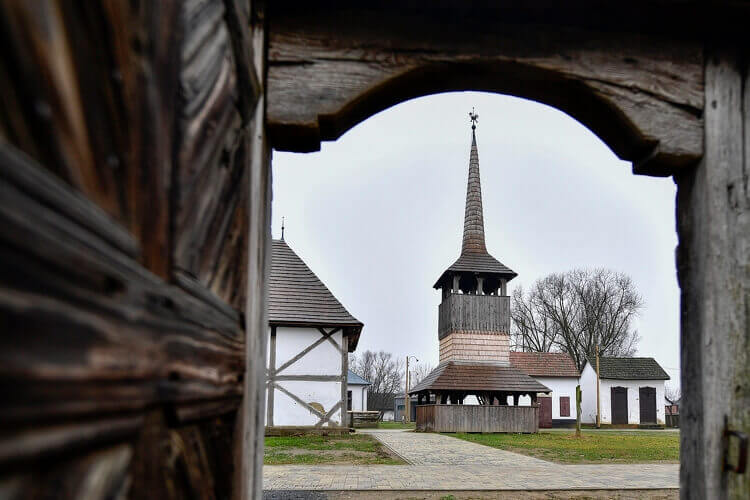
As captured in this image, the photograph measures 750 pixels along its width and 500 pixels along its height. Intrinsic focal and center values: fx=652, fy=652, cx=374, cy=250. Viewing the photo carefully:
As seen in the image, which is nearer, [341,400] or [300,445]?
[300,445]

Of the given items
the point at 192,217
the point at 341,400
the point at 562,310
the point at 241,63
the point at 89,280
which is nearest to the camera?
the point at 89,280

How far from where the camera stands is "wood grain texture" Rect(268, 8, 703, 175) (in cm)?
225

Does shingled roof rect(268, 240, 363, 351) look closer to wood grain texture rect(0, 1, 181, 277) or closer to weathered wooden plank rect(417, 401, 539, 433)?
weathered wooden plank rect(417, 401, 539, 433)

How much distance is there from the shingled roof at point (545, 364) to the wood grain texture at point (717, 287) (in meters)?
39.6

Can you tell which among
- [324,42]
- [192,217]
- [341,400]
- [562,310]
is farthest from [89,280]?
[562,310]

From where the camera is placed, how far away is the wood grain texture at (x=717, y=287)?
2.21 m

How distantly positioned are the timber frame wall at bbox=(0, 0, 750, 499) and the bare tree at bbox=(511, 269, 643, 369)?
46361 mm

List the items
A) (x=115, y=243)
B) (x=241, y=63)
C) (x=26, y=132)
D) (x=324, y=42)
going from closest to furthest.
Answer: (x=26, y=132) < (x=115, y=243) < (x=241, y=63) < (x=324, y=42)

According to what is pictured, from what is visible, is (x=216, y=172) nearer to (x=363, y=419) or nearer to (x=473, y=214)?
(x=473, y=214)

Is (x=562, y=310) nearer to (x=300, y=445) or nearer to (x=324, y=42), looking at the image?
(x=300, y=445)

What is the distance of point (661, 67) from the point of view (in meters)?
2.36

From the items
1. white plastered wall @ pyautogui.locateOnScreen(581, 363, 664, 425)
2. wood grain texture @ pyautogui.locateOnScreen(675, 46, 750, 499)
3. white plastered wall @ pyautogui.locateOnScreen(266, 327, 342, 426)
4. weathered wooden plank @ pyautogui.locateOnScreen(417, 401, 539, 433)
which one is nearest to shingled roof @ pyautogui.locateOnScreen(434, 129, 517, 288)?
weathered wooden plank @ pyautogui.locateOnScreen(417, 401, 539, 433)

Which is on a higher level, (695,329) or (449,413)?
(695,329)

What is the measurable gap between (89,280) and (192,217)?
0.55 m
